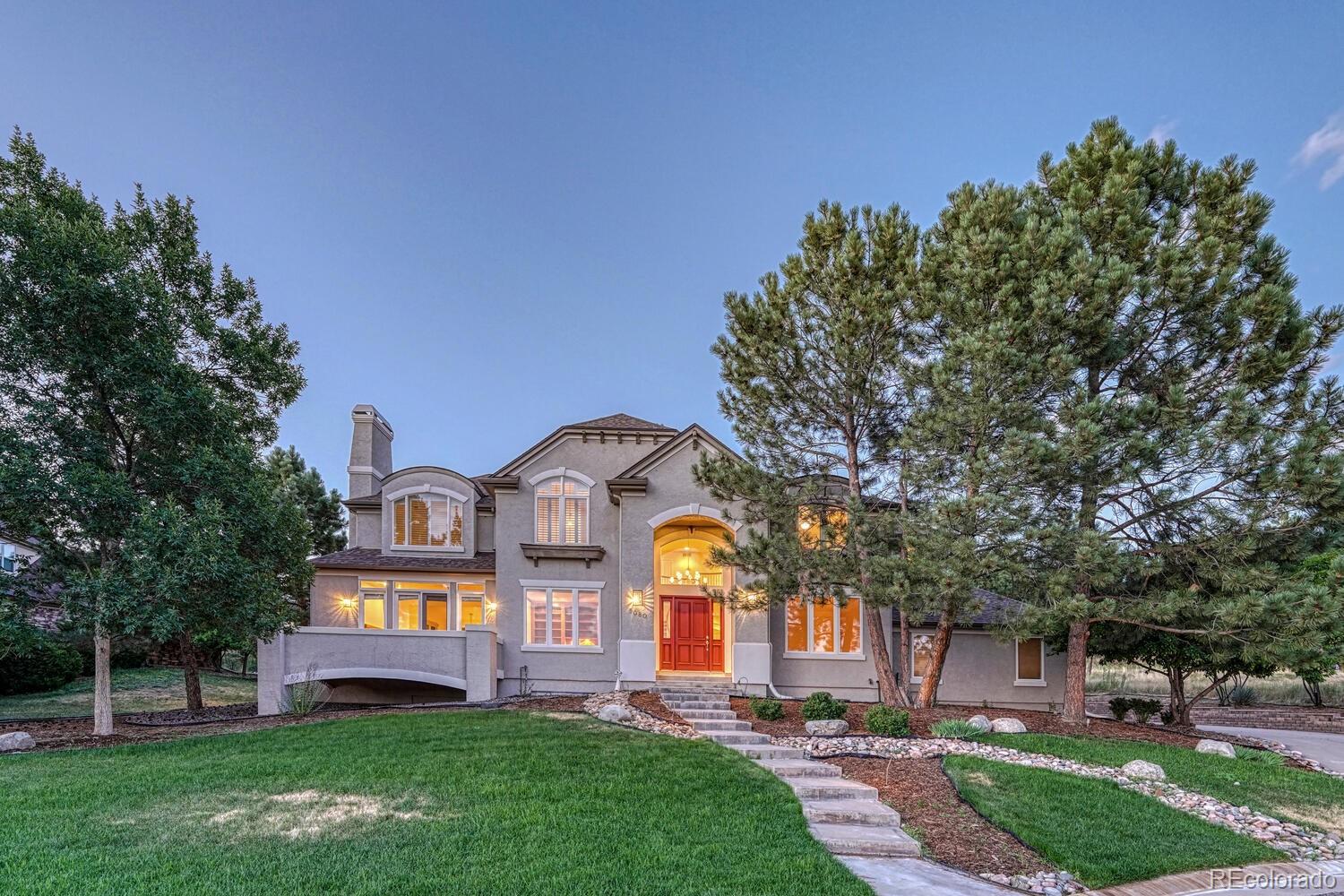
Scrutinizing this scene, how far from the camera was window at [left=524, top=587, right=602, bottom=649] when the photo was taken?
16.2 meters

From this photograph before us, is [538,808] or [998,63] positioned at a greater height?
[998,63]

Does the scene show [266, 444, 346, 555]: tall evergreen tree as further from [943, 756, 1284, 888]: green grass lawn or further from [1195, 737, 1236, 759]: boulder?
[1195, 737, 1236, 759]: boulder

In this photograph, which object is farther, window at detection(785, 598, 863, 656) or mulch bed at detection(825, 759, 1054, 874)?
window at detection(785, 598, 863, 656)

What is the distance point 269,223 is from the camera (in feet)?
98.9

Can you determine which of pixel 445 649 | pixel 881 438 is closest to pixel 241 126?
pixel 445 649

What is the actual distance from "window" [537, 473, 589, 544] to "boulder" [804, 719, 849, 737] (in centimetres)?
775

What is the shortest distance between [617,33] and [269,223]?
2037 cm

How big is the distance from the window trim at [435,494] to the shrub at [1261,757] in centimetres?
1752

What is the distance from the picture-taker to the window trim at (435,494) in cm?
1795

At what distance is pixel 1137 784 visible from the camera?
8.61m

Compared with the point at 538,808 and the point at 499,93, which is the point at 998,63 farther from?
the point at 538,808

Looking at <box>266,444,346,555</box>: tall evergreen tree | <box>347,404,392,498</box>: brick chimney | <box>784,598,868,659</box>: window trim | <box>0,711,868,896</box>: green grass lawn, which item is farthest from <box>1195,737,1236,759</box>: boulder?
<box>266,444,346,555</box>: tall evergreen tree

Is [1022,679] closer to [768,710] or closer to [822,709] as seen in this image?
[822,709]

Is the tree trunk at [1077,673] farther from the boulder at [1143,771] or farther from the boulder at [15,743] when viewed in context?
the boulder at [15,743]
